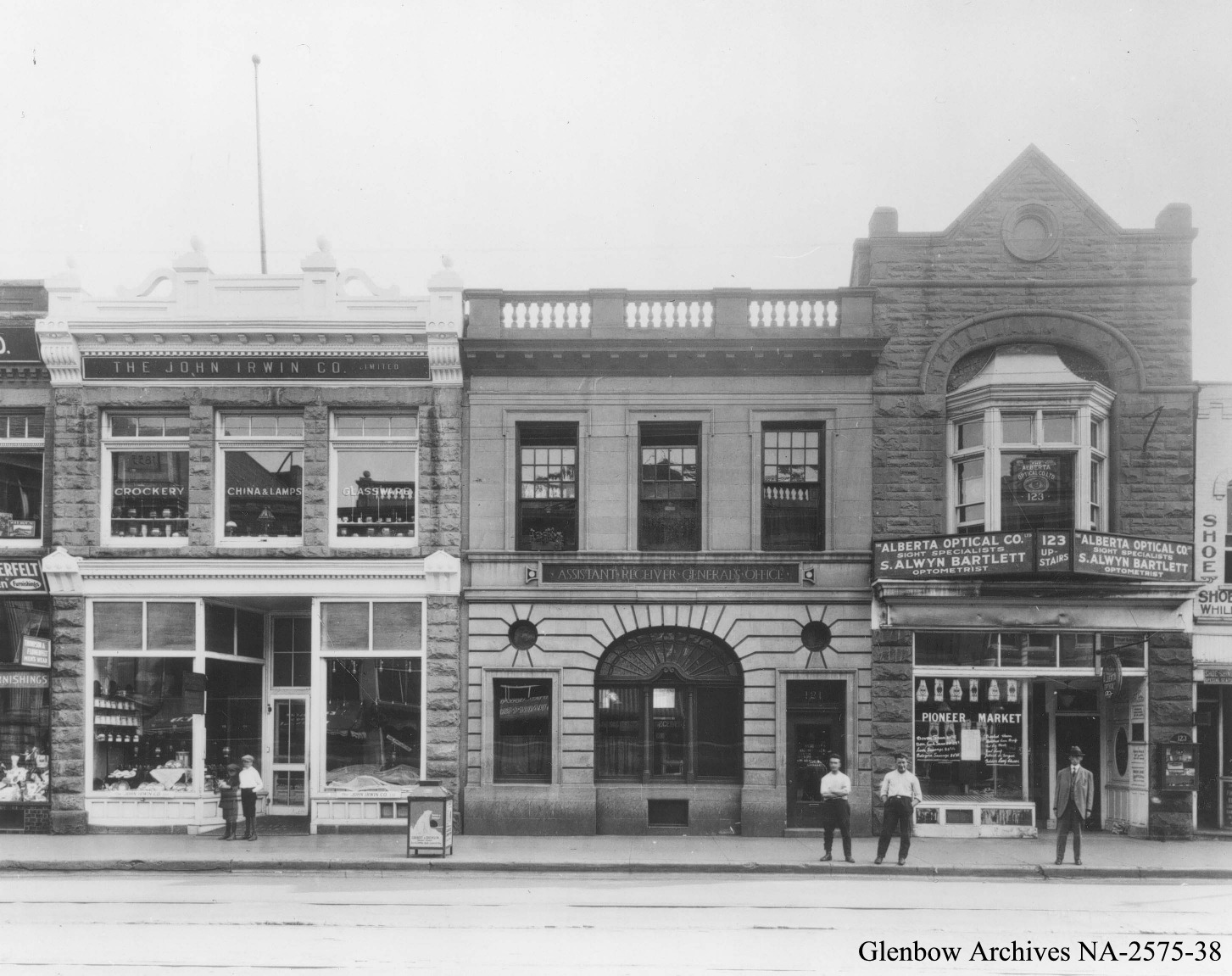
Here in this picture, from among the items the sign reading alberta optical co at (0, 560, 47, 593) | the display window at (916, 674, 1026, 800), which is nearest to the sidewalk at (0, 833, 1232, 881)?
the display window at (916, 674, 1026, 800)

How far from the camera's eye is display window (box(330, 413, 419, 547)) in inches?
850

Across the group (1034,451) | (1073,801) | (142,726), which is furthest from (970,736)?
(142,726)

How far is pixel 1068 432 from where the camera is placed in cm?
2098

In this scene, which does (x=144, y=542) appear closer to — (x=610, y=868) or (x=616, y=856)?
(x=616, y=856)

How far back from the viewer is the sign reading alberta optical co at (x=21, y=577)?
21.2 m

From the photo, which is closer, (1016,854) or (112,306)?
(1016,854)

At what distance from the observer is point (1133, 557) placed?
65.3 ft

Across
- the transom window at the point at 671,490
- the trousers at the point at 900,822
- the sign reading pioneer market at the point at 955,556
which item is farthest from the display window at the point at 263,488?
the trousers at the point at 900,822

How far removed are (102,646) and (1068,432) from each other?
59.2 ft

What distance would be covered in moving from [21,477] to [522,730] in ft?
34.8

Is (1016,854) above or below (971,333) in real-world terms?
below

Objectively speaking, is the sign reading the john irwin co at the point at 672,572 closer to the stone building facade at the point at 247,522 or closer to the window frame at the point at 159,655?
the stone building facade at the point at 247,522

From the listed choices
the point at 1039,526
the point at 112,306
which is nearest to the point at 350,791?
the point at 112,306

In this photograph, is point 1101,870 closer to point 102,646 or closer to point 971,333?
point 971,333
